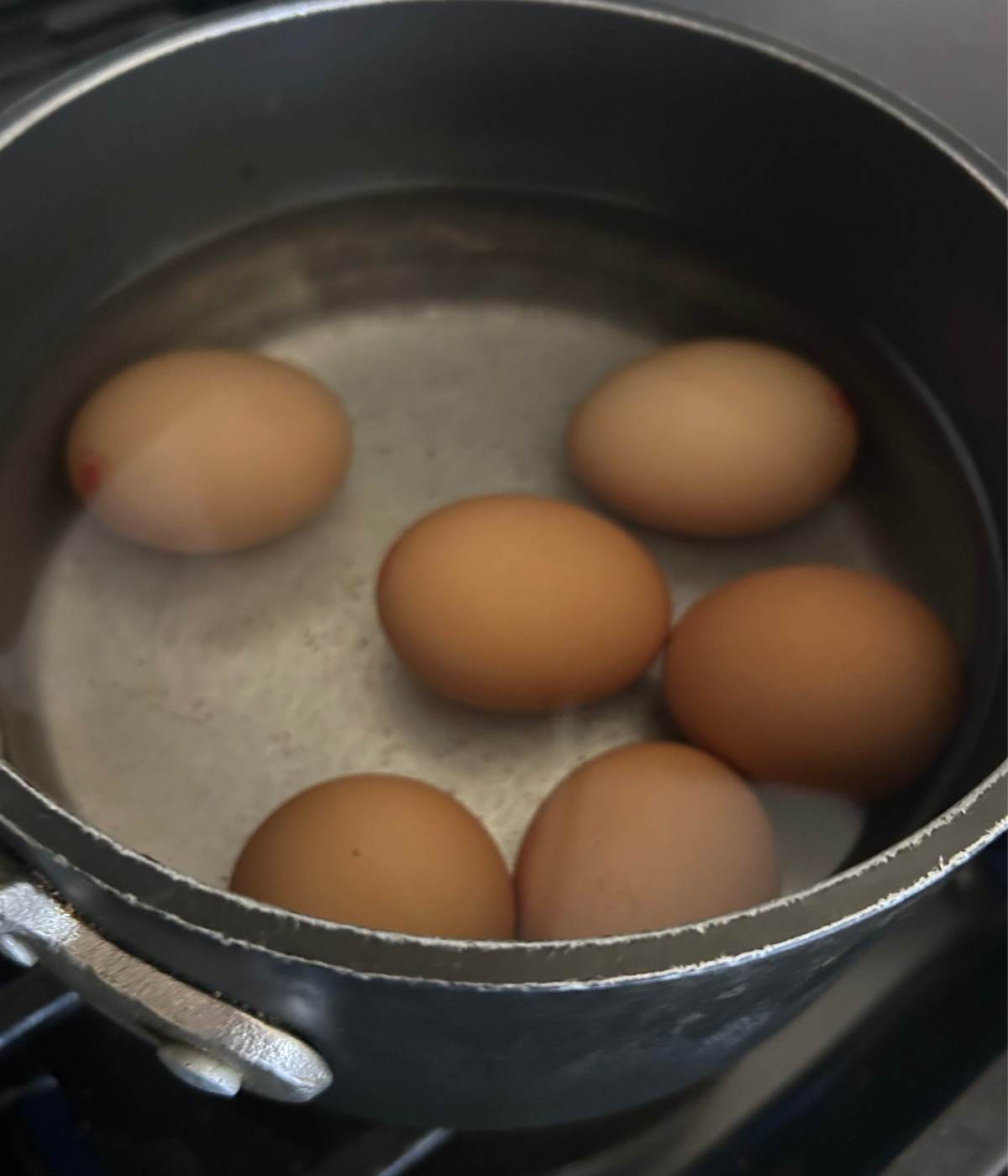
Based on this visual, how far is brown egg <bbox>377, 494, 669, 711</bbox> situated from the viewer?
68 cm

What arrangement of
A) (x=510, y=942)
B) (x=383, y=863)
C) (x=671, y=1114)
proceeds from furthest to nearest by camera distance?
(x=671, y=1114) < (x=383, y=863) < (x=510, y=942)

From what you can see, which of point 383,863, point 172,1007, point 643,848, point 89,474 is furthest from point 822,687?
point 89,474

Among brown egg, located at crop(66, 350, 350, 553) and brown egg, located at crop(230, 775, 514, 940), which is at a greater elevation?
brown egg, located at crop(66, 350, 350, 553)

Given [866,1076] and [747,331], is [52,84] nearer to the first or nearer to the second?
[747,331]

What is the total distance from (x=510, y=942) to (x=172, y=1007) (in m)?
0.14

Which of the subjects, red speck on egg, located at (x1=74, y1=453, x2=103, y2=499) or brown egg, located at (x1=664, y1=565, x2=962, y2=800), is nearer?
brown egg, located at (x1=664, y1=565, x2=962, y2=800)

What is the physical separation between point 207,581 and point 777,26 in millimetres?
551

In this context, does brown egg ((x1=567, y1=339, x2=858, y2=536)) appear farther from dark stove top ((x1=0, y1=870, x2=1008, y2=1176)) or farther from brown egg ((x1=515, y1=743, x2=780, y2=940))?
dark stove top ((x1=0, y1=870, x2=1008, y2=1176))

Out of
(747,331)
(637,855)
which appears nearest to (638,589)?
(637,855)

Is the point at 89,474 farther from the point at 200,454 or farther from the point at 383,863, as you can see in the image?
the point at 383,863

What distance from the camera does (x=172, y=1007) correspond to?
43cm

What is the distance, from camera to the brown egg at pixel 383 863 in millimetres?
563

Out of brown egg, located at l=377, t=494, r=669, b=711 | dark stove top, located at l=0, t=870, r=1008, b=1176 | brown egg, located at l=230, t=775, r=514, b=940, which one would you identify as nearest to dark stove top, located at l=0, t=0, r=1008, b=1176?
dark stove top, located at l=0, t=870, r=1008, b=1176

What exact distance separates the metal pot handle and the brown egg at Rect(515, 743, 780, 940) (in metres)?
0.18
